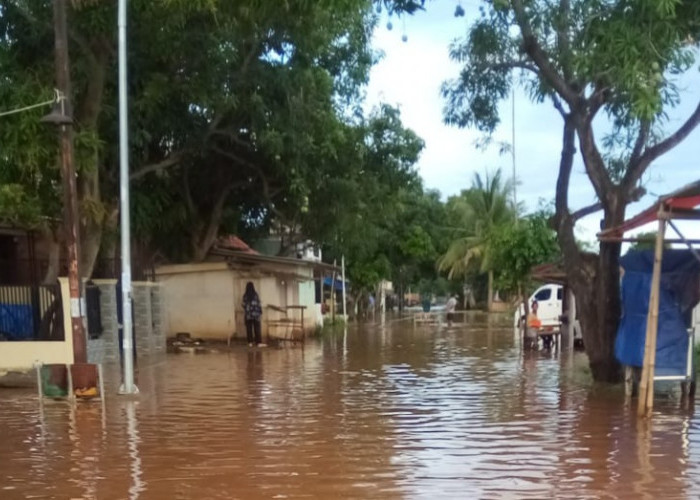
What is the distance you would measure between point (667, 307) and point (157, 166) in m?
13.4

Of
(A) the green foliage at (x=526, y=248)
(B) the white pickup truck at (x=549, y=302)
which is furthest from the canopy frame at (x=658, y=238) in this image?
(B) the white pickup truck at (x=549, y=302)

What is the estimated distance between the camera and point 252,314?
26.9m

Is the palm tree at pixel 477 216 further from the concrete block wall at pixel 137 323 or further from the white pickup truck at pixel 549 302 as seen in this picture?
the concrete block wall at pixel 137 323

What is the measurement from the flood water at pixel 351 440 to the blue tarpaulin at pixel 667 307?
68 cm

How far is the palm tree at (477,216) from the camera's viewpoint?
184ft

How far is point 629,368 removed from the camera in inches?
532

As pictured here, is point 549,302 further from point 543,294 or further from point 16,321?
point 16,321

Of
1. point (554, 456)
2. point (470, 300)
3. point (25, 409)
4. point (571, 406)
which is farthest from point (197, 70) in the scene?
point (470, 300)

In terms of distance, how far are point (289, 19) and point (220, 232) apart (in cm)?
1494

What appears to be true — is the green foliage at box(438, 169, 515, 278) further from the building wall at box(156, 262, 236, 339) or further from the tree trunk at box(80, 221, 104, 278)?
the tree trunk at box(80, 221, 104, 278)

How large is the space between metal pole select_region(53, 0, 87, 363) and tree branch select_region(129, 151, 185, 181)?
23.5 feet

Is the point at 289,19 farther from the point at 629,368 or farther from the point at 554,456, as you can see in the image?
the point at 554,456

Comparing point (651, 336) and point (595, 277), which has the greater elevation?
point (595, 277)

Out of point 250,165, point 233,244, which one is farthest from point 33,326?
point 233,244
